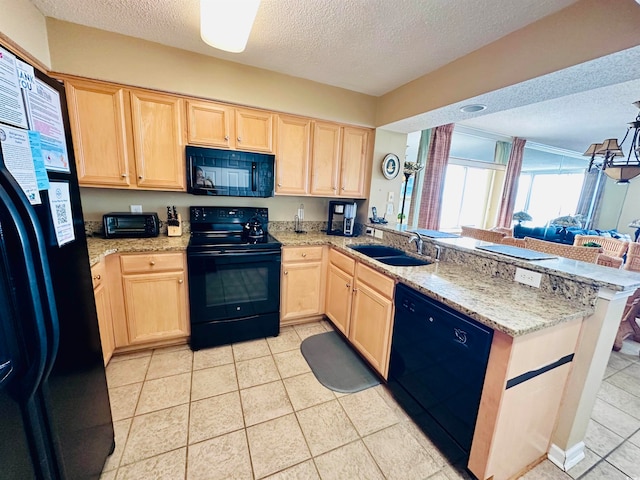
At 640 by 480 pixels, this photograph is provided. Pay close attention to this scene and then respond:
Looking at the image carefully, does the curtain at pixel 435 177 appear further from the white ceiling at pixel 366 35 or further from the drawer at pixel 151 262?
the drawer at pixel 151 262

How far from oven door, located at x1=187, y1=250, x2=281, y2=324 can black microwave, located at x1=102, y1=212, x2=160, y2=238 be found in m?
0.53

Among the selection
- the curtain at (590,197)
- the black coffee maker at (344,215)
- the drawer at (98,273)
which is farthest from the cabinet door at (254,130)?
the curtain at (590,197)

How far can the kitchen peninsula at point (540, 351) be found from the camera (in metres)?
1.17

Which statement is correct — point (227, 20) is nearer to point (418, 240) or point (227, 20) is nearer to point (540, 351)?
point (418, 240)

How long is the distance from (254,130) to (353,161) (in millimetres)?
1097

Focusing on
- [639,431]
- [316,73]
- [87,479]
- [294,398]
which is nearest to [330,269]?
[294,398]

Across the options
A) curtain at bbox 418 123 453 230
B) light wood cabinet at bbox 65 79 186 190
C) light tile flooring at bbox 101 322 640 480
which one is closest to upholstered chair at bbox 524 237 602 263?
light tile flooring at bbox 101 322 640 480

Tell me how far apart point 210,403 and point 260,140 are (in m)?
2.17

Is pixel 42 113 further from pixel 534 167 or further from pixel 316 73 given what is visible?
pixel 534 167

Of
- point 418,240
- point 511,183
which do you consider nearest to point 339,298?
point 418,240

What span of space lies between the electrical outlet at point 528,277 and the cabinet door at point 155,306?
2420 mm

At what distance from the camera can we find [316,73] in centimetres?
245

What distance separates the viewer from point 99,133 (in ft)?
6.81

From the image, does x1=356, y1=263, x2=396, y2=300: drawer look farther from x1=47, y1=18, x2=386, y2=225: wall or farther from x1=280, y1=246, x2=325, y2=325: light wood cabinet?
x1=47, y1=18, x2=386, y2=225: wall
